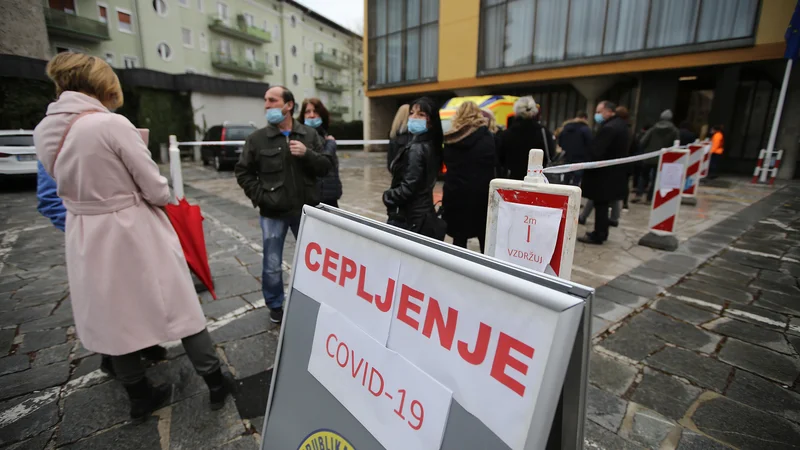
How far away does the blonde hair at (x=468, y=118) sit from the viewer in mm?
3172

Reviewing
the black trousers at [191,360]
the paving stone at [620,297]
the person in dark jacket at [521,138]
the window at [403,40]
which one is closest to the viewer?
the black trousers at [191,360]

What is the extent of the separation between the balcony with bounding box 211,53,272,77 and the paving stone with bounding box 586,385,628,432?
3659 centimetres

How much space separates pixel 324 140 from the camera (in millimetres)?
3768

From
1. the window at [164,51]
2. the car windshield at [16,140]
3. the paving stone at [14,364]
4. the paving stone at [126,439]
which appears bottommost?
the paving stone at [126,439]

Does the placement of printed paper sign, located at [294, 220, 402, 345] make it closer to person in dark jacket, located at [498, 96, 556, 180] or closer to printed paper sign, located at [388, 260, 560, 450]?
printed paper sign, located at [388, 260, 560, 450]

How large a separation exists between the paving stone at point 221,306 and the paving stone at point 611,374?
277cm

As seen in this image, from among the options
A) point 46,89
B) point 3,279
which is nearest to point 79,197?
point 3,279

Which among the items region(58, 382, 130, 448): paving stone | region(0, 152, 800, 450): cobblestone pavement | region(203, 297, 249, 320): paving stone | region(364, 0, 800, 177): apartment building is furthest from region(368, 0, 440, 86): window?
region(58, 382, 130, 448): paving stone

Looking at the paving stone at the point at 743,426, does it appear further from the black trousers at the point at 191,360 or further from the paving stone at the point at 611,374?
the black trousers at the point at 191,360

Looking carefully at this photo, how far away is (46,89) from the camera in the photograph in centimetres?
1361

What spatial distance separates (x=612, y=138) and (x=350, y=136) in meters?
28.5

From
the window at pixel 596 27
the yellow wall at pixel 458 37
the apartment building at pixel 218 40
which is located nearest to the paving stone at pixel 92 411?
the window at pixel 596 27

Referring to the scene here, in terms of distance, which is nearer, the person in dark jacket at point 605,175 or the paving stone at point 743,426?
the paving stone at point 743,426

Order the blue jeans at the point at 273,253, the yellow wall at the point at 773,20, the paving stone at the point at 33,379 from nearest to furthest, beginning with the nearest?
the paving stone at the point at 33,379 < the blue jeans at the point at 273,253 < the yellow wall at the point at 773,20
